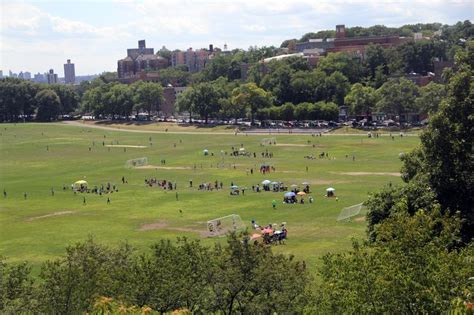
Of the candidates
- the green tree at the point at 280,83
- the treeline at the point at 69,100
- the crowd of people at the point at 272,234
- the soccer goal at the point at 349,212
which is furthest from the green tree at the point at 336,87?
the crowd of people at the point at 272,234

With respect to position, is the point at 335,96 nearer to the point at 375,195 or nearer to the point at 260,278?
the point at 375,195

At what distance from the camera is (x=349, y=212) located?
49.1m

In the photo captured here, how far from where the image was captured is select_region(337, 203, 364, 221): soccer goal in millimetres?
Result: 48406

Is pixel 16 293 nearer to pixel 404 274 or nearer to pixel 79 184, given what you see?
pixel 404 274

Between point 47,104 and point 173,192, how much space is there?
11028 centimetres

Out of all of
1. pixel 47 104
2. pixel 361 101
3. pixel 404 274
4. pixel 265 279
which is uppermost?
pixel 361 101

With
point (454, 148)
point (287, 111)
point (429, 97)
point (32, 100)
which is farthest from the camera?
point (32, 100)

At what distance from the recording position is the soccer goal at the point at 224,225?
4638cm

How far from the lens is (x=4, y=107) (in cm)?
16800

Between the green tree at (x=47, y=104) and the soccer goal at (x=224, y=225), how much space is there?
125 metres

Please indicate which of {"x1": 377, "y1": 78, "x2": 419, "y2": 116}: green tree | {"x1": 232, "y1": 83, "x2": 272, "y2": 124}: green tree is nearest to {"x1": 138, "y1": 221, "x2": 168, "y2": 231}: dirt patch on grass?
{"x1": 377, "y1": 78, "x2": 419, "y2": 116}: green tree

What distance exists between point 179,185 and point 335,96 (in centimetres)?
6844

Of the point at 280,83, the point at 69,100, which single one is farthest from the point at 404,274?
the point at 69,100

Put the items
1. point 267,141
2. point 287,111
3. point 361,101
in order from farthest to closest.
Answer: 1. point 287,111
2. point 361,101
3. point 267,141
